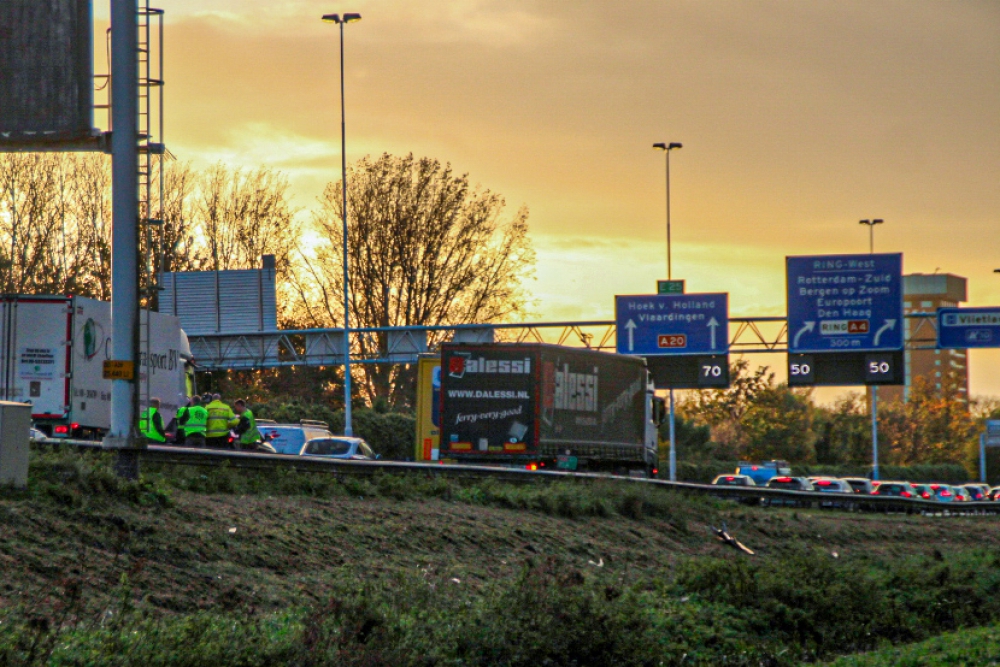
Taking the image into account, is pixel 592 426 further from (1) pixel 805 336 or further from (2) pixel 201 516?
(2) pixel 201 516

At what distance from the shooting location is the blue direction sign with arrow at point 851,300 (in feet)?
151

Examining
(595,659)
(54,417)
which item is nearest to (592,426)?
(54,417)

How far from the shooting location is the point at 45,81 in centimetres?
1781

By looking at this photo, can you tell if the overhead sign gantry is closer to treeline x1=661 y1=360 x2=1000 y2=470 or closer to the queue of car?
the queue of car

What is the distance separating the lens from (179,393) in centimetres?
3447

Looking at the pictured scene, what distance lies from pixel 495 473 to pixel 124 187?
10.7m

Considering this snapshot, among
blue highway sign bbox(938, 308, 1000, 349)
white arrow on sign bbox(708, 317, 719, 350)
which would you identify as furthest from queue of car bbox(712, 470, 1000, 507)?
blue highway sign bbox(938, 308, 1000, 349)

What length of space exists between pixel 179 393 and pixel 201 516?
19159mm

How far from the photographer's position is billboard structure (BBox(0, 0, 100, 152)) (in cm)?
1778

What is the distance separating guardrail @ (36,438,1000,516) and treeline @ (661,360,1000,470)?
138ft

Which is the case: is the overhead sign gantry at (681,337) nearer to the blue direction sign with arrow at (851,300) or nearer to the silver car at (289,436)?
the blue direction sign with arrow at (851,300)

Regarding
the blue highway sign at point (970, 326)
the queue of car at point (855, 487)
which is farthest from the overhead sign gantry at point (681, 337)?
the blue highway sign at point (970, 326)

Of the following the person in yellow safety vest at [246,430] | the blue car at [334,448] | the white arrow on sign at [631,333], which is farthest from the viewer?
the white arrow on sign at [631,333]

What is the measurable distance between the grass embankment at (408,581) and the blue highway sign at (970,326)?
88.0ft
